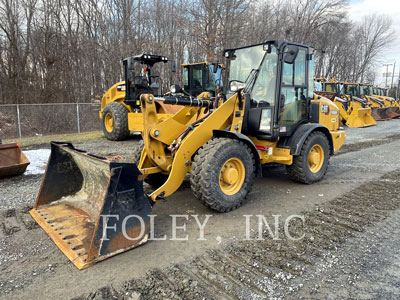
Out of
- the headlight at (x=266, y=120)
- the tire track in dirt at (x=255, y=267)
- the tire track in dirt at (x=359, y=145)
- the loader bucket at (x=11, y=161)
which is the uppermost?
the headlight at (x=266, y=120)

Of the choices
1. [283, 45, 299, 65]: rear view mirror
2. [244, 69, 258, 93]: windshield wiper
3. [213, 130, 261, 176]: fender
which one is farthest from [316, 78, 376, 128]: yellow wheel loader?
[213, 130, 261, 176]: fender

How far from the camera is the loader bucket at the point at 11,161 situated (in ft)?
18.0

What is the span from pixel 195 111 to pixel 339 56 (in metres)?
42.7

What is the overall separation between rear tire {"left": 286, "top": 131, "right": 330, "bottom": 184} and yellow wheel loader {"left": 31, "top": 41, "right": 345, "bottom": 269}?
0.02 m

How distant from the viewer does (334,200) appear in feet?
15.2

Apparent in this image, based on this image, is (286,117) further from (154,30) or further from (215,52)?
(154,30)

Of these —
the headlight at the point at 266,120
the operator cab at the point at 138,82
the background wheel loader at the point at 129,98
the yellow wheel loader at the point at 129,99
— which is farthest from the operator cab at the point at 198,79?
the headlight at the point at 266,120

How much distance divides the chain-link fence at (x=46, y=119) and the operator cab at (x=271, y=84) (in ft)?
35.7

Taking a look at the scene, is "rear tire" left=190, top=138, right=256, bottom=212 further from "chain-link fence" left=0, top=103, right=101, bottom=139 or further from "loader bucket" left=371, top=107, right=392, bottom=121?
"loader bucket" left=371, top=107, right=392, bottom=121

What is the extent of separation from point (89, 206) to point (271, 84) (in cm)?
332

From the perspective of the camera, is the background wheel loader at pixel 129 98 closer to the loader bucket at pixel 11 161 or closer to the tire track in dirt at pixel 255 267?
the loader bucket at pixel 11 161

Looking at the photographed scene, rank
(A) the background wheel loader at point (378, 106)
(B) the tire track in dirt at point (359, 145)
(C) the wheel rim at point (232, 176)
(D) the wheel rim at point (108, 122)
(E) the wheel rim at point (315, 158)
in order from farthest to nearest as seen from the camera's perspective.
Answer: (A) the background wheel loader at point (378, 106) < (D) the wheel rim at point (108, 122) < (B) the tire track in dirt at point (359, 145) < (E) the wheel rim at point (315, 158) < (C) the wheel rim at point (232, 176)

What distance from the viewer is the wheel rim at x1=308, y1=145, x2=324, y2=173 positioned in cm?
535

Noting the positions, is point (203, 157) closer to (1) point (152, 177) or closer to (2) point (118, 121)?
(1) point (152, 177)
